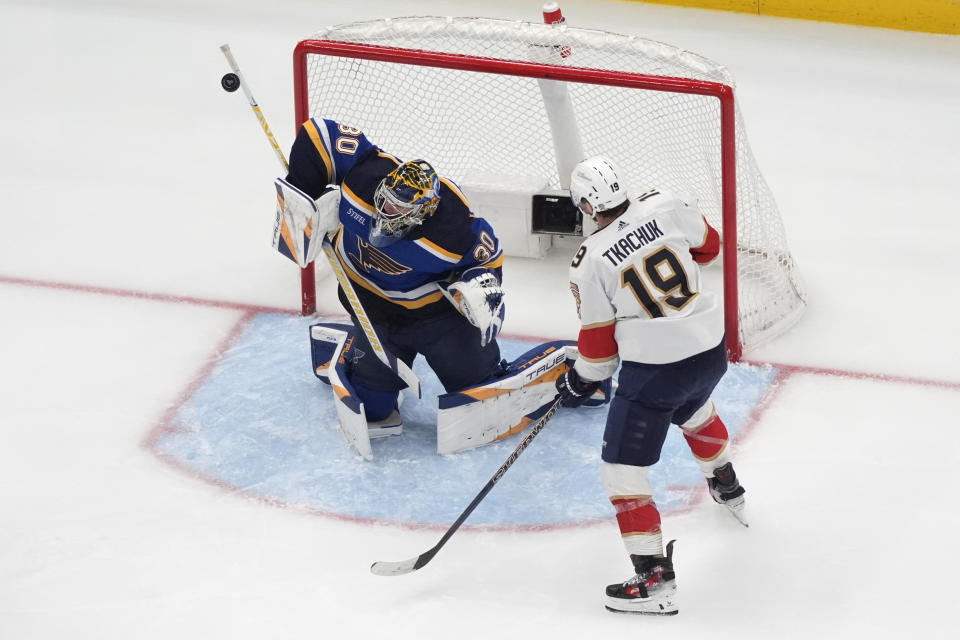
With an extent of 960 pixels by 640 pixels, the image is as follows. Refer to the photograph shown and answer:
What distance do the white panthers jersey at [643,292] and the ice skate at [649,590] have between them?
51 cm

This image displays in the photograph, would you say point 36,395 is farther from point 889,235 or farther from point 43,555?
point 889,235

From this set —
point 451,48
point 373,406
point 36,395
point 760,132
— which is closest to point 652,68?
point 451,48

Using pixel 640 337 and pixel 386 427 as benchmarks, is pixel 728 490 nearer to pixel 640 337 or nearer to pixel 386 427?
pixel 640 337

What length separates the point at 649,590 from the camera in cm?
355

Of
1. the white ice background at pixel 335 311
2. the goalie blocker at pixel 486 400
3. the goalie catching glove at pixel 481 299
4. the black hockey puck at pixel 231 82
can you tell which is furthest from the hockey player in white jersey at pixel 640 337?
the black hockey puck at pixel 231 82

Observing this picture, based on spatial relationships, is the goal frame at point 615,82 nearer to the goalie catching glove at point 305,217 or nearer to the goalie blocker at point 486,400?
the goalie blocker at point 486,400

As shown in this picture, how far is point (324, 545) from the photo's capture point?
3.83m

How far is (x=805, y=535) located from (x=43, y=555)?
6.64ft

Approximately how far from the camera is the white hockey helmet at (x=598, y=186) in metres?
3.40

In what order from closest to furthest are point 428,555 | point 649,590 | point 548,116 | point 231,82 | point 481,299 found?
point 649,590 → point 428,555 → point 481,299 → point 231,82 → point 548,116

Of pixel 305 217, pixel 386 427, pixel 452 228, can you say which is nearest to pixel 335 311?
pixel 386 427

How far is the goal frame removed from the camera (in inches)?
167

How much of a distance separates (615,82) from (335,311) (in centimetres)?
131

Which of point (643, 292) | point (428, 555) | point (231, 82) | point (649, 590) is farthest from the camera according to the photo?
point (231, 82)
